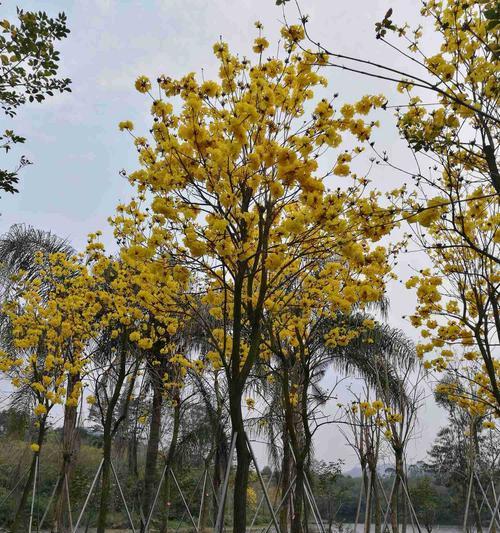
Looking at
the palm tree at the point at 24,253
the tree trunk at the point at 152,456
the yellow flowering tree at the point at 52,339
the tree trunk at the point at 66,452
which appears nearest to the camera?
the yellow flowering tree at the point at 52,339

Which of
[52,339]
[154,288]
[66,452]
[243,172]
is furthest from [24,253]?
[243,172]

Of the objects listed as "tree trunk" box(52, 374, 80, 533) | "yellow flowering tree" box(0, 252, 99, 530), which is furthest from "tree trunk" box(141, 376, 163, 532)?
"yellow flowering tree" box(0, 252, 99, 530)

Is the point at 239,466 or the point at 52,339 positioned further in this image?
the point at 52,339

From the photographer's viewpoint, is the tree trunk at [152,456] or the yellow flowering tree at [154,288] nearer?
the yellow flowering tree at [154,288]

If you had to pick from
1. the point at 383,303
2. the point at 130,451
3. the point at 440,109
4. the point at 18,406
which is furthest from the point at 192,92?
the point at 130,451

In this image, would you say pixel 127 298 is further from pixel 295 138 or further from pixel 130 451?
pixel 130 451

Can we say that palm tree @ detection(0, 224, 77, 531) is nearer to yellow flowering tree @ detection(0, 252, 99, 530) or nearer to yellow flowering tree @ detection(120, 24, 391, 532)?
yellow flowering tree @ detection(0, 252, 99, 530)

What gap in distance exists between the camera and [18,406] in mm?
10906

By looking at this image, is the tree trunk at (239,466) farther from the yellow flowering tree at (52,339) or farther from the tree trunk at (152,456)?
the tree trunk at (152,456)

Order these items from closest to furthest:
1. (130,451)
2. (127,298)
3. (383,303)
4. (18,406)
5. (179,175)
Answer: (179,175) → (127,298) → (383,303) → (18,406) → (130,451)

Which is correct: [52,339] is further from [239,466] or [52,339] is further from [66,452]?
[239,466]

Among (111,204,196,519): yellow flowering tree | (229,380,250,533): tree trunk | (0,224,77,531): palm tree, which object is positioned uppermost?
(0,224,77,531): palm tree

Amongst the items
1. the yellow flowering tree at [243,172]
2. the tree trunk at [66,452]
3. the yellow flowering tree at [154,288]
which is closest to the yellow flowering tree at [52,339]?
the tree trunk at [66,452]

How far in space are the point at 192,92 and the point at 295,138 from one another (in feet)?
2.58
